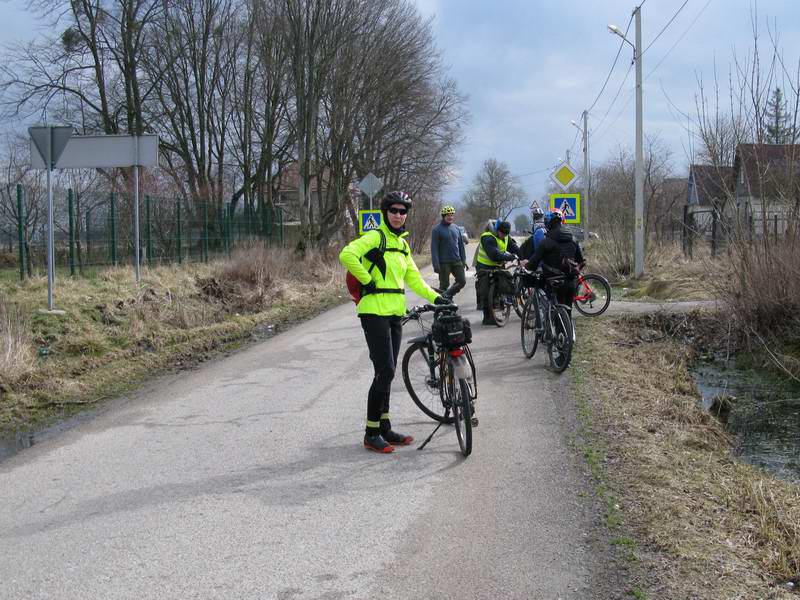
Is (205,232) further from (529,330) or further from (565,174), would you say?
(529,330)

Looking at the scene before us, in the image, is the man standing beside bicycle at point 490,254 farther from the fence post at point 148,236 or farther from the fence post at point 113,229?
the fence post at point 148,236

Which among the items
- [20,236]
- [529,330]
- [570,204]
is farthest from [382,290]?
[570,204]

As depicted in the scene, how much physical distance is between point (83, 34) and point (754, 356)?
25793mm

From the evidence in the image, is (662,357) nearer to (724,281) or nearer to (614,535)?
(724,281)

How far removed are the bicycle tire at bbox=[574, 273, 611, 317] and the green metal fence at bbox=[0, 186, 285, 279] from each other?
11.1 metres

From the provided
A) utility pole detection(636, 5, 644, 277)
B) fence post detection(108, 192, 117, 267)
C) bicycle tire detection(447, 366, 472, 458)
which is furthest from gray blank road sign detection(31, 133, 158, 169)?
utility pole detection(636, 5, 644, 277)

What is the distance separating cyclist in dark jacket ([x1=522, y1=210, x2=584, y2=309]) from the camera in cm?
978

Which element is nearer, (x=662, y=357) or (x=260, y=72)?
(x=662, y=357)

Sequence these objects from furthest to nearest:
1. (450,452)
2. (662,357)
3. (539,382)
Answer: (662,357) → (539,382) → (450,452)

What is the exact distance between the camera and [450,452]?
6027 mm

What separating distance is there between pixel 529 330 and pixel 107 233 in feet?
41.3

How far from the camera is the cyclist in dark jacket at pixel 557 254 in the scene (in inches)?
385

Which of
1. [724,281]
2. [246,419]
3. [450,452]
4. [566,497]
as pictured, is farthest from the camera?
[724,281]

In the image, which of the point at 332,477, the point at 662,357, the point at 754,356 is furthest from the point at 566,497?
the point at 754,356
